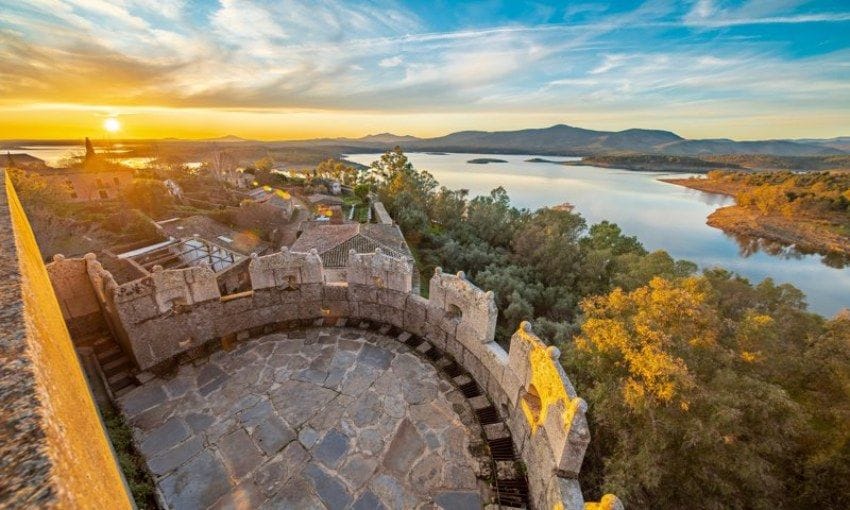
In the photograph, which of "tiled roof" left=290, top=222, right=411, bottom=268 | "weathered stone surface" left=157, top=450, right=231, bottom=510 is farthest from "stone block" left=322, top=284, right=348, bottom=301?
"tiled roof" left=290, top=222, right=411, bottom=268

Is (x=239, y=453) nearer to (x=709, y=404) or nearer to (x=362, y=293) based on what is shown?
(x=362, y=293)

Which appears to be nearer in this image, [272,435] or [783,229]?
[272,435]

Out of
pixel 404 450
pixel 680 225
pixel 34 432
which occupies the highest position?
pixel 34 432

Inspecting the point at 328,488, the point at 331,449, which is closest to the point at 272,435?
the point at 331,449

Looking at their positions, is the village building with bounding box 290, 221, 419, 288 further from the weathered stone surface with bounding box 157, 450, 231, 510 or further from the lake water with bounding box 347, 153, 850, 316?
the lake water with bounding box 347, 153, 850, 316

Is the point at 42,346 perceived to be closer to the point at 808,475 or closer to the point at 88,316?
the point at 88,316

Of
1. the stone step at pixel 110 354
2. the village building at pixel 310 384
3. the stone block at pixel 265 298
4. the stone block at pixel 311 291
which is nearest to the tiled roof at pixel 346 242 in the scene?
the stone block at pixel 311 291
